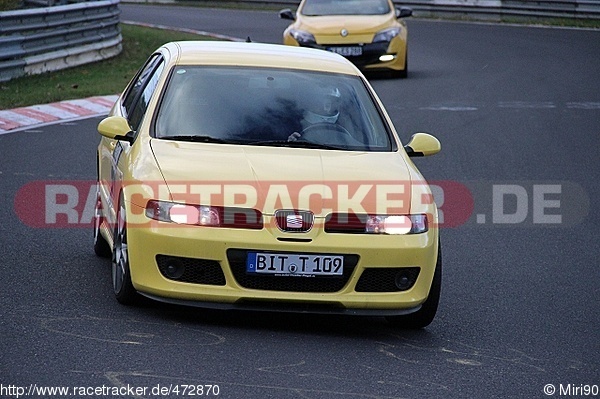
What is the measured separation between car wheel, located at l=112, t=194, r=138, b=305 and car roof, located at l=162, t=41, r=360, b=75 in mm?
1312

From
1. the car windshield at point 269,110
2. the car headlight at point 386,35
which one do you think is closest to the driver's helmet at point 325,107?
the car windshield at point 269,110

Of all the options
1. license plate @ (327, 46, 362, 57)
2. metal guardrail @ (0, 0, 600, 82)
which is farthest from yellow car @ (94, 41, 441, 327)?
license plate @ (327, 46, 362, 57)

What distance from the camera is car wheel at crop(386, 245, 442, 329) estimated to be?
6688mm

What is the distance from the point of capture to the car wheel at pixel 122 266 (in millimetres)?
6590

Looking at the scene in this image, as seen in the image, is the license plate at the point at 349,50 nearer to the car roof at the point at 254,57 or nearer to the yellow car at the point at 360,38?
the yellow car at the point at 360,38

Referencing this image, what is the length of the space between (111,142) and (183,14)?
28005 mm

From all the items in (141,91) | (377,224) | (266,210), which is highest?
(141,91)

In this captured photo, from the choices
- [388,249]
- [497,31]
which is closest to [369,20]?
[497,31]

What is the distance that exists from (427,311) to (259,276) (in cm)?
95

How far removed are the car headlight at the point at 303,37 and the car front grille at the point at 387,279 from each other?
46.9 ft

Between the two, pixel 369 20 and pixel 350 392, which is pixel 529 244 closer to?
pixel 350 392

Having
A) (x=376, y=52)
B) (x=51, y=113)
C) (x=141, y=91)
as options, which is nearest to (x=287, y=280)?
(x=141, y=91)

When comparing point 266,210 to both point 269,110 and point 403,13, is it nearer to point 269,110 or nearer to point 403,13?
point 269,110

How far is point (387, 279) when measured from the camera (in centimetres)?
648
